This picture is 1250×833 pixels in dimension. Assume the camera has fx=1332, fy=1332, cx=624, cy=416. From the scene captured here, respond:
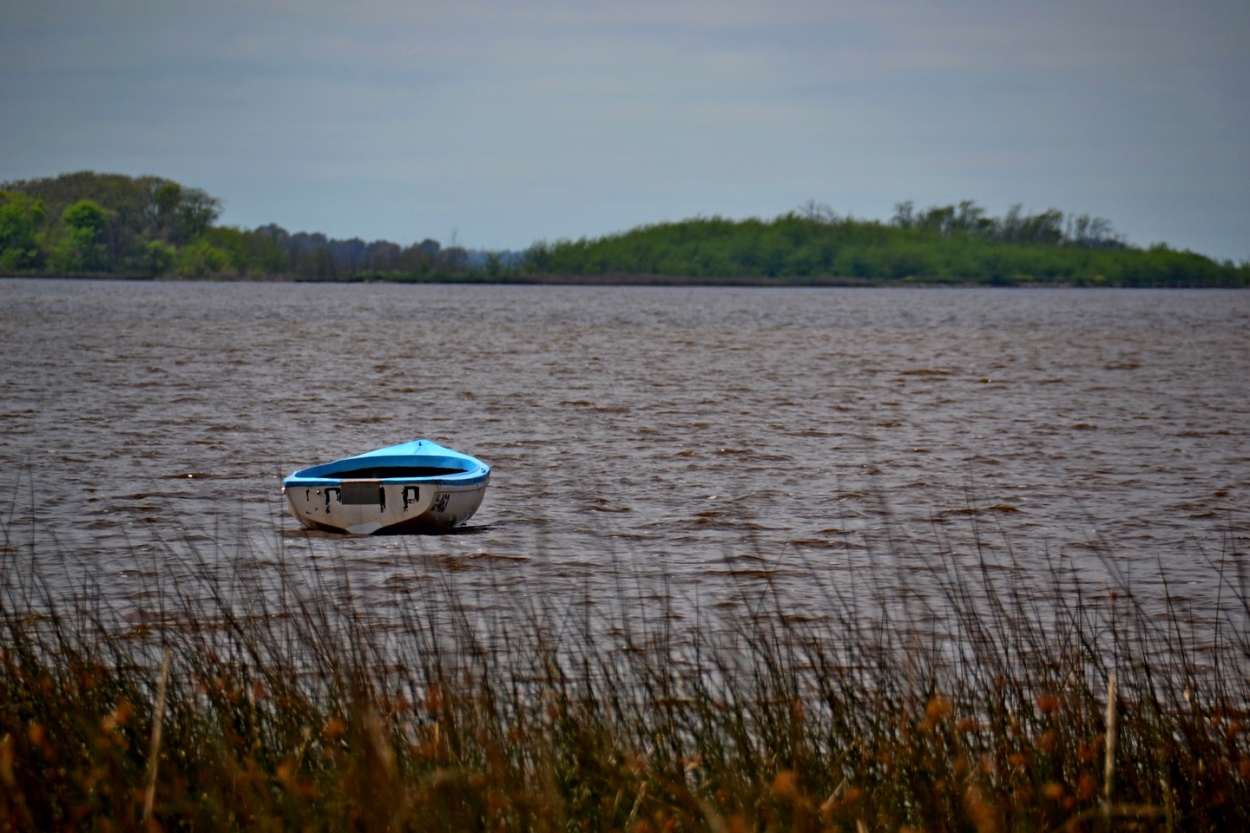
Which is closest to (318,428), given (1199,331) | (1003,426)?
(1003,426)

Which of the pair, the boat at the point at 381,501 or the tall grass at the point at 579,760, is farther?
the boat at the point at 381,501

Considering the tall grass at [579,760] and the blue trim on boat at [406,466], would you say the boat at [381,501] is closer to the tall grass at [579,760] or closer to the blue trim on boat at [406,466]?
the blue trim on boat at [406,466]

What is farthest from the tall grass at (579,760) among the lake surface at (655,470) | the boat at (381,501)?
the boat at (381,501)

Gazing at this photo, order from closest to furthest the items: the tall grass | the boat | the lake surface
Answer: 1. the tall grass
2. the lake surface
3. the boat

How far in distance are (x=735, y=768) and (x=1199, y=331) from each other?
87245 millimetres

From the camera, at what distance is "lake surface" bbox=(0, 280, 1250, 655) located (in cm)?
1296

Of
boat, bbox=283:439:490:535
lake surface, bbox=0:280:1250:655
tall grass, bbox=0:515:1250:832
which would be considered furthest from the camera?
boat, bbox=283:439:490:535

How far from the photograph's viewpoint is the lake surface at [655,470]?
1296 centimetres

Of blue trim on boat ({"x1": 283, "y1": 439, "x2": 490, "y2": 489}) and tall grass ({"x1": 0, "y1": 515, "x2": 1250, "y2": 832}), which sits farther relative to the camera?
blue trim on boat ({"x1": 283, "y1": 439, "x2": 490, "y2": 489})

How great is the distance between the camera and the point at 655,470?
21422 millimetres

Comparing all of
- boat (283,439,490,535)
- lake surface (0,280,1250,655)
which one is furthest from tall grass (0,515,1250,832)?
boat (283,439,490,535)

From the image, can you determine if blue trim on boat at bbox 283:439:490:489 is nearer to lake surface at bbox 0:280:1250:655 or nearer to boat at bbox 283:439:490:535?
boat at bbox 283:439:490:535

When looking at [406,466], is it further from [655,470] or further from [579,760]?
[579,760]

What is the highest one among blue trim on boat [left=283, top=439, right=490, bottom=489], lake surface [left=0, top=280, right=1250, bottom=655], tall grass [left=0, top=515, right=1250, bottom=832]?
tall grass [left=0, top=515, right=1250, bottom=832]
